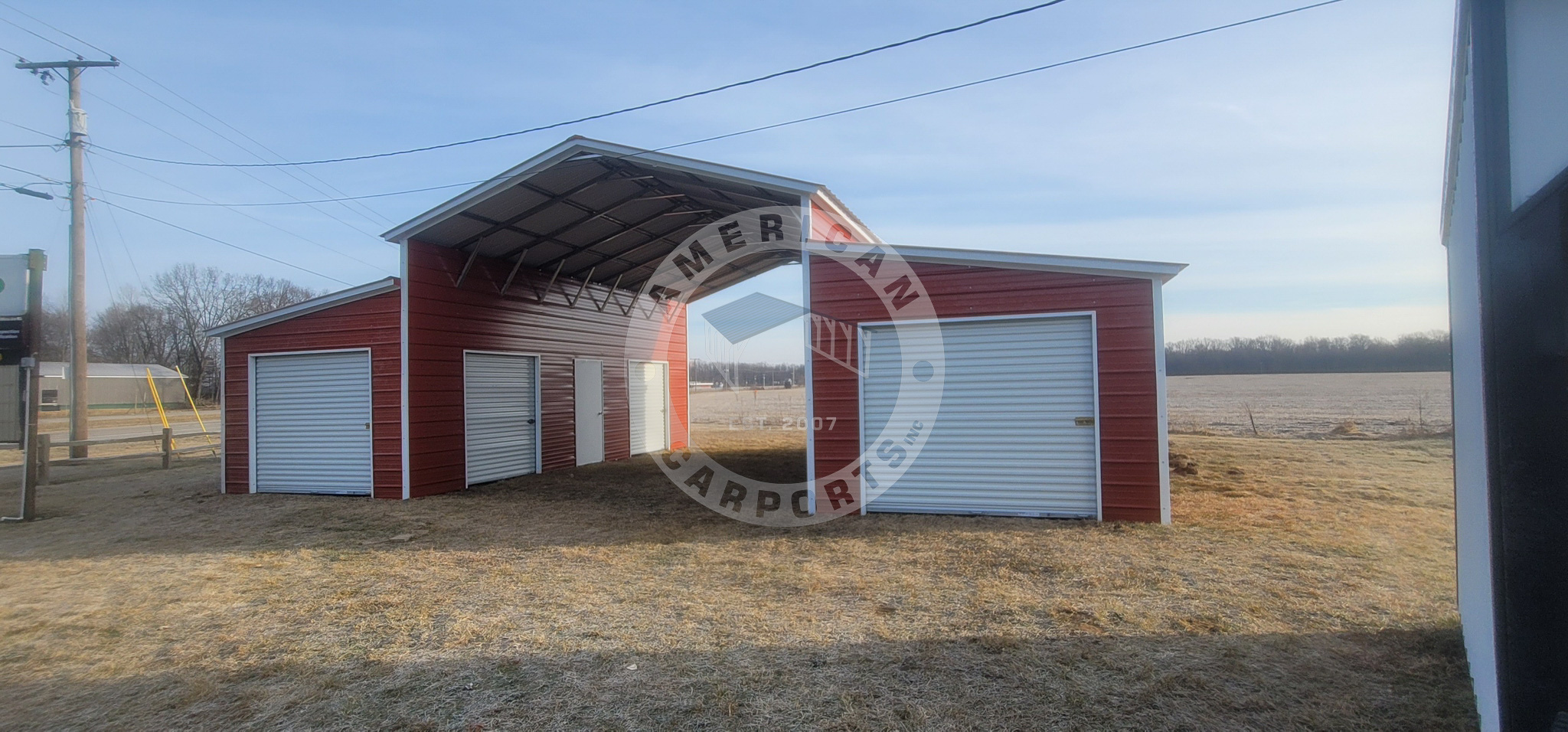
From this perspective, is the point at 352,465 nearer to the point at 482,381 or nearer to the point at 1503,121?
the point at 482,381

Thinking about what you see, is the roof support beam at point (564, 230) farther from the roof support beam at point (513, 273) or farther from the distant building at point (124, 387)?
the distant building at point (124, 387)

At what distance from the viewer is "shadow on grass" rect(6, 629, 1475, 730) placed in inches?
121

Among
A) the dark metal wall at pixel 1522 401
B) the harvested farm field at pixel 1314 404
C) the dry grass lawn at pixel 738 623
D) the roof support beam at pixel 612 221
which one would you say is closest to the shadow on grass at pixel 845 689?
the dry grass lawn at pixel 738 623

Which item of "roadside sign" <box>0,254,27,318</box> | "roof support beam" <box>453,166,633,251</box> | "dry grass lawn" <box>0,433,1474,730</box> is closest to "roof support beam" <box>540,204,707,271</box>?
"roof support beam" <box>453,166,633,251</box>

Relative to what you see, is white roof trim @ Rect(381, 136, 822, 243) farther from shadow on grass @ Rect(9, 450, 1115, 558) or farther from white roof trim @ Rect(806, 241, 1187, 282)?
shadow on grass @ Rect(9, 450, 1115, 558)

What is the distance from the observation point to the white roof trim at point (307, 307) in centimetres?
917

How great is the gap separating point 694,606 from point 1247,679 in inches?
122

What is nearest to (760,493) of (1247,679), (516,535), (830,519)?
(830,519)

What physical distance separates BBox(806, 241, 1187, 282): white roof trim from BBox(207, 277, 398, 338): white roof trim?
18.9 ft

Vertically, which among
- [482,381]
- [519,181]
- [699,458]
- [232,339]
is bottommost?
[699,458]

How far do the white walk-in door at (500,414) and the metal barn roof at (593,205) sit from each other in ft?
5.33

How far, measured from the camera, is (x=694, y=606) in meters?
4.68

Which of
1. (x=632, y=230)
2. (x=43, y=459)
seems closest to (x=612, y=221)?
(x=632, y=230)

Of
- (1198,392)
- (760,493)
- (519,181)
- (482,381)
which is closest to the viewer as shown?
(519,181)
